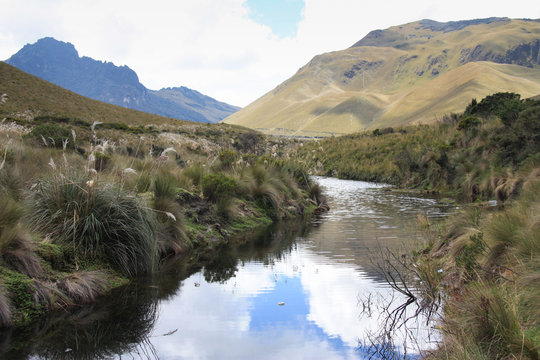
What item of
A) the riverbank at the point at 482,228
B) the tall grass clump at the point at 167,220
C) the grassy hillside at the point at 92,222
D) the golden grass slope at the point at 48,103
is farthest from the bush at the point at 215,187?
the golden grass slope at the point at 48,103

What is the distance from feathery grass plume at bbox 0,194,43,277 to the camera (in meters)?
5.90

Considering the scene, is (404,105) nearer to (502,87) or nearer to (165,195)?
(502,87)

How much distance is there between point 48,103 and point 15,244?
169 ft

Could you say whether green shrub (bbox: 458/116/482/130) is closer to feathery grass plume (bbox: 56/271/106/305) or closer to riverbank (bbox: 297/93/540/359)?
riverbank (bbox: 297/93/540/359)

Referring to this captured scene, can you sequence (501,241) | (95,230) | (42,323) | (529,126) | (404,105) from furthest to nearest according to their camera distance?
(404,105)
(529,126)
(95,230)
(501,241)
(42,323)

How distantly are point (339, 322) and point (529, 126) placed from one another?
1574cm

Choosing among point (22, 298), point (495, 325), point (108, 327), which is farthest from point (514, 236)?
point (22, 298)

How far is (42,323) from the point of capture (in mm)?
5660

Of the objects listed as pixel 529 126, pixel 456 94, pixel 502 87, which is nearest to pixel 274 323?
pixel 529 126

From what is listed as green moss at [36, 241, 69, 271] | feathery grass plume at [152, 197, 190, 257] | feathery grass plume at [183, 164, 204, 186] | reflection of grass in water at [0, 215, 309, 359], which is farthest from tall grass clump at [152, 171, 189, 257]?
feathery grass plume at [183, 164, 204, 186]

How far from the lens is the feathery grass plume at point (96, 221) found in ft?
24.0

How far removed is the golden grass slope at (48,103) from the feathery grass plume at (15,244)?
4177 centimetres

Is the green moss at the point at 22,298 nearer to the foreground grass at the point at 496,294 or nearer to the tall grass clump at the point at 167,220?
the tall grass clump at the point at 167,220

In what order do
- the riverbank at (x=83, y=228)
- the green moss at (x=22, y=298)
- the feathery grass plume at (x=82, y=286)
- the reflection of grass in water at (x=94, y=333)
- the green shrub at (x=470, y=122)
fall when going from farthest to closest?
the green shrub at (x=470, y=122) → the feathery grass plume at (x=82, y=286) → the riverbank at (x=83, y=228) → the green moss at (x=22, y=298) → the reflection of grass in water at (x=94, y=333)
